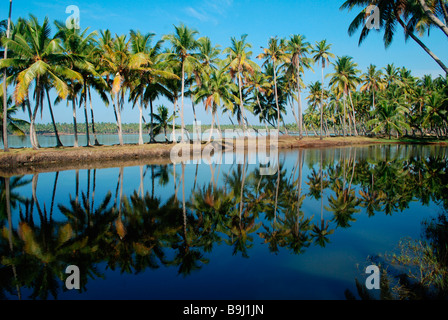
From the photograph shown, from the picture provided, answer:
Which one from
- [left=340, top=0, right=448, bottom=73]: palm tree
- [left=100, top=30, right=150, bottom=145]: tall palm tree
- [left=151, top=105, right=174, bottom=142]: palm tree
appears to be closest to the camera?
[left=340, top=0, right=448, bottom=73]: palm tree

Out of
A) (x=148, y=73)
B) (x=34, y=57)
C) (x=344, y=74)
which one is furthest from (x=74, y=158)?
(x=344, y=74)

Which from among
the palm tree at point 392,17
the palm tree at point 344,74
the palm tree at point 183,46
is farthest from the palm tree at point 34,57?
the palm tree at point 344,74

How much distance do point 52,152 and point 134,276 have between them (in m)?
17.6

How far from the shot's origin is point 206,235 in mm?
6375

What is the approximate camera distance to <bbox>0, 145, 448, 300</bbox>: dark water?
4.26 metres

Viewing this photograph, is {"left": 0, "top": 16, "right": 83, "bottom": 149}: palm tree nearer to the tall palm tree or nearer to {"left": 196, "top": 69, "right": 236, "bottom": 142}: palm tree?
the tall palm tree

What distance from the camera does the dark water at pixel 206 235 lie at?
14.0 ft

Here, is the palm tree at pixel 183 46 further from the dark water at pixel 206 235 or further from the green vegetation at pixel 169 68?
the dark water at pixel 206 235

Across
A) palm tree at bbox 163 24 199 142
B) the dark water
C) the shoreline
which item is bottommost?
the dark water

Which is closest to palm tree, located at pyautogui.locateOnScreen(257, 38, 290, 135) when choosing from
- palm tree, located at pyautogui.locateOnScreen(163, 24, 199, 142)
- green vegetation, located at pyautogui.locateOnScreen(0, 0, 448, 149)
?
green vegetation, located at pyautogui.locateOnScreen(0, 0, 448, 149)

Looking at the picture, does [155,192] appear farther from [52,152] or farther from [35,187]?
[52,152]

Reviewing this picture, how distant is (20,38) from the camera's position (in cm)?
1691

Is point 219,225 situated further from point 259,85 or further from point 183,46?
point 259,85
